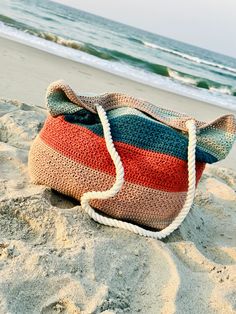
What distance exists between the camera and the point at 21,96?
453 centimetres

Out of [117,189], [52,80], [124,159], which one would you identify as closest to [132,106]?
[124,159]

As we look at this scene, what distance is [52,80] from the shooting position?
582 centimetres

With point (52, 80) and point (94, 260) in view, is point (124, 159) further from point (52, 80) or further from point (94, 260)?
point (52, 80)

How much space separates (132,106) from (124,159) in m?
0.31

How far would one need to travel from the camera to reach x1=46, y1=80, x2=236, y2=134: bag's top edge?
220 cm

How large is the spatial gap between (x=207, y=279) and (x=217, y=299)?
0.13m

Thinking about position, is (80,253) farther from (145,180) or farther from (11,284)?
(145,180)

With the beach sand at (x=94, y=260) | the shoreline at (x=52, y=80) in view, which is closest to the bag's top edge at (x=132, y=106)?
the beach sand at (x=94, y=260)

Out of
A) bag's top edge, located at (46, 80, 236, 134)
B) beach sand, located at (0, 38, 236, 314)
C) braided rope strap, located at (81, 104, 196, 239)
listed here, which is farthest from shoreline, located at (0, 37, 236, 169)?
braided rope strap, located at (81, 104, 196, 239)

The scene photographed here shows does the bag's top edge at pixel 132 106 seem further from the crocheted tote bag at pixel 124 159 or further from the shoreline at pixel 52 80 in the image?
the shoreline at pixel 52 80

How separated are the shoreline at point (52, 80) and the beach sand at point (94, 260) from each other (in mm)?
2021

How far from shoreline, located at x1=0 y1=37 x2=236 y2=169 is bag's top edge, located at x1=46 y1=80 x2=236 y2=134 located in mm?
2134

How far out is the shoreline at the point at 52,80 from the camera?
15.5ft

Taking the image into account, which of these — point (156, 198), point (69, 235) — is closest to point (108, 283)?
point (69, 235)
